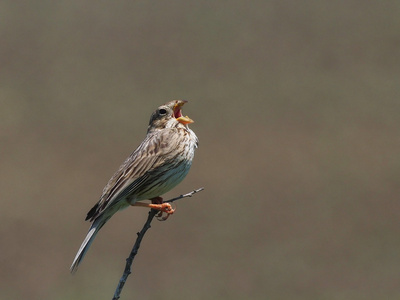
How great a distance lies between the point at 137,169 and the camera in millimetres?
4719

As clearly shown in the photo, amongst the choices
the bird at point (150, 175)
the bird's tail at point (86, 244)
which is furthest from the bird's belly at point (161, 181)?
the bird's tail at point (86, 244)

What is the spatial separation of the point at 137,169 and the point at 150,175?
11cm

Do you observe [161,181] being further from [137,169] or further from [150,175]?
[137,169]

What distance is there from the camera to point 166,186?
474 centimetres

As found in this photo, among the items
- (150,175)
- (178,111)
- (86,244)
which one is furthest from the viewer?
(178,111)

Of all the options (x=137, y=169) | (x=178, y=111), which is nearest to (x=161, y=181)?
(x=137, y=169)

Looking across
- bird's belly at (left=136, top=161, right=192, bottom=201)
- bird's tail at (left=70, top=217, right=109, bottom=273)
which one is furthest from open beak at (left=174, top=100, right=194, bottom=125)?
bird's tail at (left=70, top=217, right=109, bottom=273)

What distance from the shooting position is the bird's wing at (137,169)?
450 cm

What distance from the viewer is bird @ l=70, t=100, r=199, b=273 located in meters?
4.52

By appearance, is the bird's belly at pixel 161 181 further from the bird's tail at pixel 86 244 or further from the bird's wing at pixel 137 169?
the bird's tail at pixel 86 244

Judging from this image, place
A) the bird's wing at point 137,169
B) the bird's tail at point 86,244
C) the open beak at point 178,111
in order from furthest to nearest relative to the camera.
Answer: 1. the open beak at point 178,111
2. the bird's wing at point 137,169
3. the bird's tail at point 86,244

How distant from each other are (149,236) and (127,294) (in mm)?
2019

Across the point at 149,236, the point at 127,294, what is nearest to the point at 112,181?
the point at 127,294

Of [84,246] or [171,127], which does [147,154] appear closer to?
[171,127]
